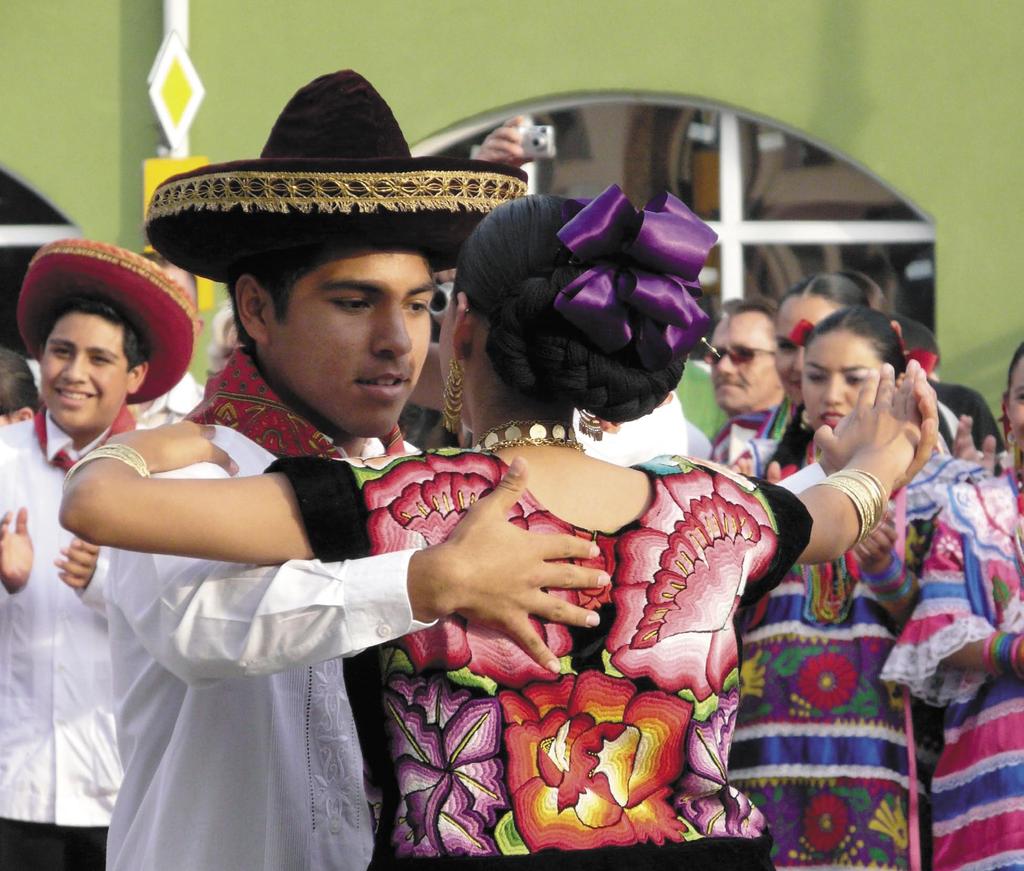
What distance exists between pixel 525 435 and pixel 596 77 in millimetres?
8235

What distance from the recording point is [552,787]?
2.29 meters

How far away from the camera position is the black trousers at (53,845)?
16.3 ft

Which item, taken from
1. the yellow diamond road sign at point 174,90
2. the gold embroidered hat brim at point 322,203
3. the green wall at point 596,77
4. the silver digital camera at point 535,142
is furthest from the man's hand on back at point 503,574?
the green wall at point 596,77

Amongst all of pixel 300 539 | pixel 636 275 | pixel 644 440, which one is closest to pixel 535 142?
pixel 644 440

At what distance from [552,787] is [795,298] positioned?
400 centimetres

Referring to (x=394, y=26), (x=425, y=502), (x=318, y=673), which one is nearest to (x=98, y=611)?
(x=318, y=673)

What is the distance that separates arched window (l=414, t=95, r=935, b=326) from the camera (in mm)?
10320

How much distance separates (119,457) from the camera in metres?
2.33

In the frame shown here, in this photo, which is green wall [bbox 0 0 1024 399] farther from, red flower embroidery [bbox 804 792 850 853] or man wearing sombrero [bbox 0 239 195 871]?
red flower embroidery [bbox 804 792 850 853]

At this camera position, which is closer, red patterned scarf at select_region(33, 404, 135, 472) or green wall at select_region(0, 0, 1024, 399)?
red patterned scarf at select_region(33, 404, 135, 472)

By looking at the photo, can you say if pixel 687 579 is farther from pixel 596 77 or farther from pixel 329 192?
pixel 596 77

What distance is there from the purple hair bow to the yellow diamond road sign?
5.66 meters

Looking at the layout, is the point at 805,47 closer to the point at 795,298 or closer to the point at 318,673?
the point at 795,298

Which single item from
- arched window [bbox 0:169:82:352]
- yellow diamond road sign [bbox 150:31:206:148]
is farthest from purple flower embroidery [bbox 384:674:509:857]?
arched window [bbox 0:169:82:352]
